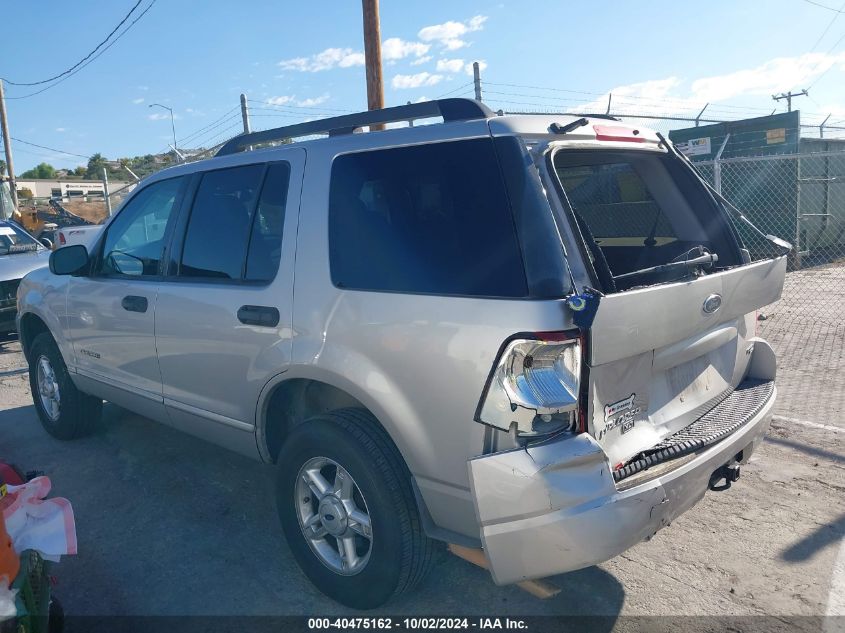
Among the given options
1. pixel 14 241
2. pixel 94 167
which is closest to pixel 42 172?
pixel 94 167

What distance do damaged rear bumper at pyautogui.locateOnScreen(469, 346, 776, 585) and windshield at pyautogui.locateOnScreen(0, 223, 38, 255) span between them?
31.6 ft

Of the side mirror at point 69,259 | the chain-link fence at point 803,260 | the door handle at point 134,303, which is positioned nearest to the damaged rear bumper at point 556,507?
the door handle at point 134,303

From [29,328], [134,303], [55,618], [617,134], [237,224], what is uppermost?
[617,134]

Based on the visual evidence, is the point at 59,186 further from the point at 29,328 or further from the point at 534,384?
the point at 534,384

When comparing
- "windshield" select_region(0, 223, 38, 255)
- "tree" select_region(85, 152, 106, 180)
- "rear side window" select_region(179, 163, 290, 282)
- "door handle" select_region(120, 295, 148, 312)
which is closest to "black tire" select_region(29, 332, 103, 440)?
"door handle" select_region(120, 295, 148, 312)

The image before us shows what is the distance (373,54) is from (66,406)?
18.5 ft

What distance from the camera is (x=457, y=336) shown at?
2406 millimetres

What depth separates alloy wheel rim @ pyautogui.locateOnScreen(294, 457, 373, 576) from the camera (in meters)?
2.87

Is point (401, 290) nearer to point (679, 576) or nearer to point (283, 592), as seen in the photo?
point (283, 592)

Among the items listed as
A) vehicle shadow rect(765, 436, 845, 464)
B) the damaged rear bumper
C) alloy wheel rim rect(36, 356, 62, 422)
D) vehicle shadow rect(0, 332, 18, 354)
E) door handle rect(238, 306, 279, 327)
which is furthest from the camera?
vehicle shadow rect(0, 332, 18, 354)

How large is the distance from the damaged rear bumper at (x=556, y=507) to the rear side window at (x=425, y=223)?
0.57 m

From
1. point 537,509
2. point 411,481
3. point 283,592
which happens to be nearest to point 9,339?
point 283,592

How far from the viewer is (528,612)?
9.65 feet

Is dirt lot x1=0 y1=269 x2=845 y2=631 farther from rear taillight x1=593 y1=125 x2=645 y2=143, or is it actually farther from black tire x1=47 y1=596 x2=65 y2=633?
rear taillight x1=593 y1=125 x2=645 y2=143
